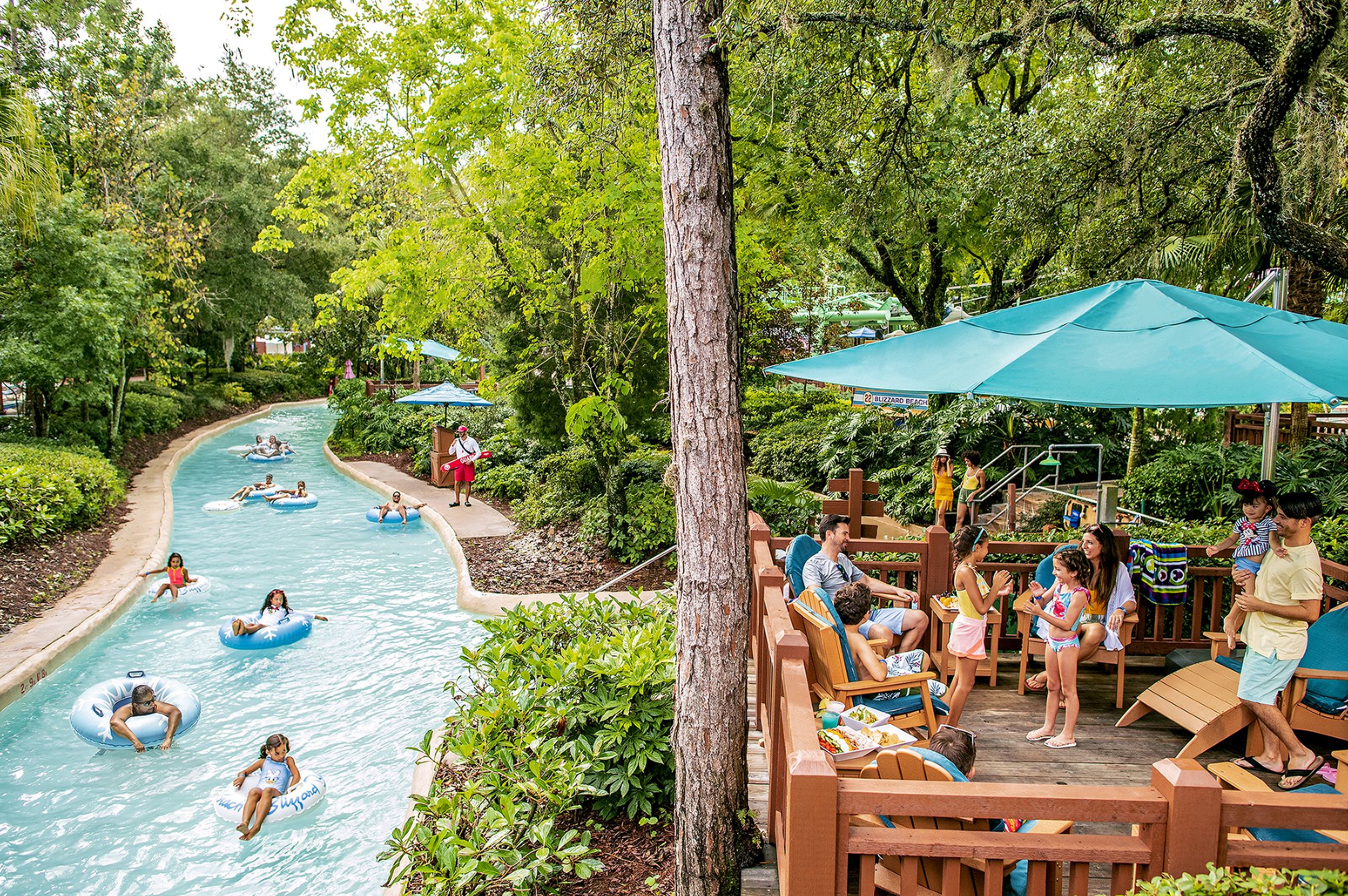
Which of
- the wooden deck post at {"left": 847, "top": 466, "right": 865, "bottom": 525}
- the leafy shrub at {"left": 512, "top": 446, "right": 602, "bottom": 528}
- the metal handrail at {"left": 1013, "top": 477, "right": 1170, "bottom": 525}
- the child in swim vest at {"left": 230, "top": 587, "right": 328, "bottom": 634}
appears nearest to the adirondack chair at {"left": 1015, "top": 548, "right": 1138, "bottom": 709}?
the wooden deck post at {"left": 847, "top": 466, "right": 865, "bottom": 525}

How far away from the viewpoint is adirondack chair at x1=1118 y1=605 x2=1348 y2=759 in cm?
447

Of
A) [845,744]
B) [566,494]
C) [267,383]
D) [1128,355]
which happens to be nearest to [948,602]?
[845,744]

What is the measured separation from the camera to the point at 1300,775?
4.29 m

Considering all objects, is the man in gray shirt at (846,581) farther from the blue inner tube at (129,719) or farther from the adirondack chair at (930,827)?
the blue inner tube at (129,719)

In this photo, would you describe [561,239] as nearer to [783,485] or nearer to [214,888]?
[783,485]

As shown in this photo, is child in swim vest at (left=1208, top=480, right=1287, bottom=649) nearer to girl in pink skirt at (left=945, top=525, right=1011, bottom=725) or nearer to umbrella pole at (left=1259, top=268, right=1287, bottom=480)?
umbrella pole at (left=1259, top=268, right=1287, bottom=480)

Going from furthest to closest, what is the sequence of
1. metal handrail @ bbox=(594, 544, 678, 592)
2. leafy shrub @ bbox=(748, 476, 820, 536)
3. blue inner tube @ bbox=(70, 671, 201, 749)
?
leafy shrub @ bbox=(748, 476, 820, 536), metal handrail @ bbox=(594, 544, 678, 592), blue inner tube @ bbox=(70, 671, 201, 749)

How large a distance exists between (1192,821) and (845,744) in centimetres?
168

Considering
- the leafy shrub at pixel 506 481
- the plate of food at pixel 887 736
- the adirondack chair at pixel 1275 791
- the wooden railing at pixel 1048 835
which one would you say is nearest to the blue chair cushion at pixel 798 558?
the plate of food at pixel 887 736

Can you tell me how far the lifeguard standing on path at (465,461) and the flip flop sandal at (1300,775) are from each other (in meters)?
15.7

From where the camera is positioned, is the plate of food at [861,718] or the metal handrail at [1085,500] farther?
the metal handrail at [1085,500]

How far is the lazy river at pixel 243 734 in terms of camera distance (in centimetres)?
645

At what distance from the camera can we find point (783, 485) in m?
12.3

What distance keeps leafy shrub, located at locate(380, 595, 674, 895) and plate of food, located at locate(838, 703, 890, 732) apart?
1262mm
